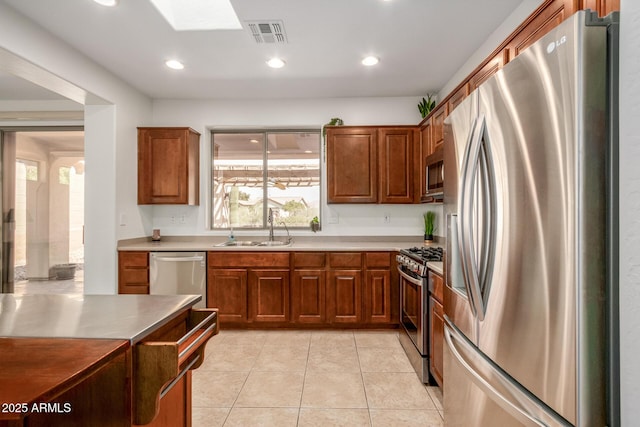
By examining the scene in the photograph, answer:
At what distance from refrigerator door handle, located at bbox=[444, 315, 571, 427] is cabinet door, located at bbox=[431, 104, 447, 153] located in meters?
2.08

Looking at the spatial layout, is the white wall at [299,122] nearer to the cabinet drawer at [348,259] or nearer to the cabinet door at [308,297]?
the cabinet drawer at [348,259]

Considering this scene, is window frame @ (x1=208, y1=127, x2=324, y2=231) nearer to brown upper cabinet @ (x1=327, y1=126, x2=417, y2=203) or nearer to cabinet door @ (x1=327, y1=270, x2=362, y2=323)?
brown upper cabinet @ (x1=327, y1=126, x2=417, y2=203)

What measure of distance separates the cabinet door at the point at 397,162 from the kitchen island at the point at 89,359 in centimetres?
294

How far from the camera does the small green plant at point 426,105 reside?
3993 millimetres

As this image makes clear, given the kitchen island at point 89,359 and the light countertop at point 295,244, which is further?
the light countertop at point 295,244

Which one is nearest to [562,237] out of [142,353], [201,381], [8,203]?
[142,353]

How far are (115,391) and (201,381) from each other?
179 cm

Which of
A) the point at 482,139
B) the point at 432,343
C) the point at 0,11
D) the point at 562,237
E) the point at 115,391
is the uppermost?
the point at 0,11

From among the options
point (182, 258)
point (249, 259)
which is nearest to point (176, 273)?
point (182, 258)

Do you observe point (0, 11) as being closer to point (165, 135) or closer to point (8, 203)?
point (165, 135)

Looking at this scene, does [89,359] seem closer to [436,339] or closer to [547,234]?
[547,234]

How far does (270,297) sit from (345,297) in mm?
801

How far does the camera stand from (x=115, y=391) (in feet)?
3.27
